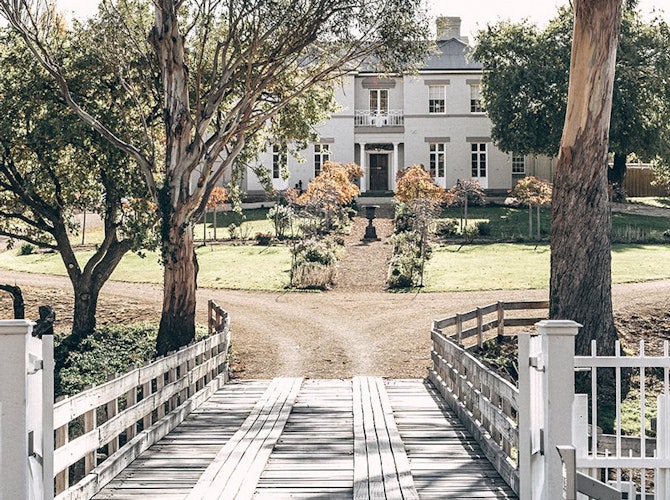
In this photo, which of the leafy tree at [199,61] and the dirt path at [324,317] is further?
the dirt path at [324,317]

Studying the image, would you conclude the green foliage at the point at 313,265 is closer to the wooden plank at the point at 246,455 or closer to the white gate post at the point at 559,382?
the wooden plank at the point at 246,455

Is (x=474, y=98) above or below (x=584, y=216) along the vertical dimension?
above

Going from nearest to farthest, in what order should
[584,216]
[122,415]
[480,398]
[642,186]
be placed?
[122,415] < [480,398] < [584,216] < [642,186]

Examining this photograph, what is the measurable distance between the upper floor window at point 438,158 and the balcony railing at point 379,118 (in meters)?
2.21

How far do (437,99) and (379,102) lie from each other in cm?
311

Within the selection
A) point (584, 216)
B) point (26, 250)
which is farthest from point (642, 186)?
point (584, 216)

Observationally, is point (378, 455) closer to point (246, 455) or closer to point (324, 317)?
point (246, 455)

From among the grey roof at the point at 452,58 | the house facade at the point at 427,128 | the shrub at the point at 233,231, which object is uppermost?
the grey roof at the point at 452,58

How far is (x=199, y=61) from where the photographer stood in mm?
20922

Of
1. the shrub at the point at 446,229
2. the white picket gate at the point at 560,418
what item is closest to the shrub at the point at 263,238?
the shrub at the point at 446,229

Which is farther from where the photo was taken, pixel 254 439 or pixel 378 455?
pixel 254 439

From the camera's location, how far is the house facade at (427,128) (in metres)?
55.4

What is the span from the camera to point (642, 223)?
149 ft

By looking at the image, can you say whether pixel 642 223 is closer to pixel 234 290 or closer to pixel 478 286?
pixel 478 286
